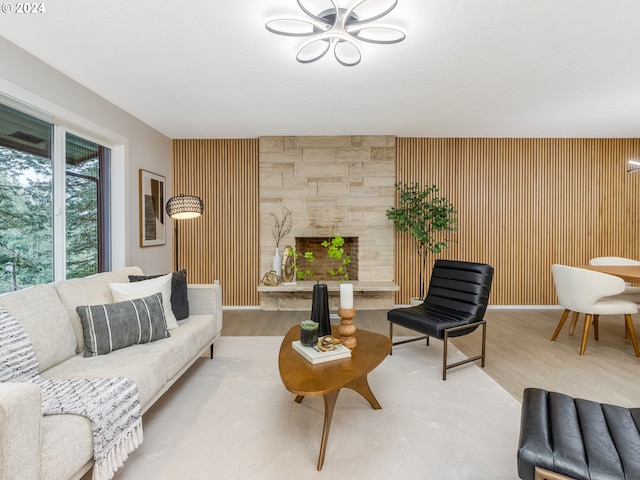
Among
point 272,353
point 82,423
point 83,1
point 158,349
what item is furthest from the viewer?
point 272,353

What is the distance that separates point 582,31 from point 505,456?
268 cm

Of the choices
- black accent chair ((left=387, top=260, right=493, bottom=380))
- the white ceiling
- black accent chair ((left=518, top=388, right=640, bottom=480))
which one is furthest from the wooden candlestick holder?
the white ceiling

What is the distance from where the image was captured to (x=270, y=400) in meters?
2.35

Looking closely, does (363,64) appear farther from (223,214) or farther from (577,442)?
(223,214)

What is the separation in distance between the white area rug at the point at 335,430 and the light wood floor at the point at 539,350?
0.40 metres

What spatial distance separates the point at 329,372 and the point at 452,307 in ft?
5.61

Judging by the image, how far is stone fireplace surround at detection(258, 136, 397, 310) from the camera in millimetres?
4945

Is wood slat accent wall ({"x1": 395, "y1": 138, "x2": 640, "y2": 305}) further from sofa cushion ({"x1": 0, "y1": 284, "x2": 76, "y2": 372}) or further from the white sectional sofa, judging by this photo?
sofa cushion ({"x1": 0, "y1": 284, "x2": 76, "y2": 372})

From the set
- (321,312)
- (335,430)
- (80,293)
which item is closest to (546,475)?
(335,430)

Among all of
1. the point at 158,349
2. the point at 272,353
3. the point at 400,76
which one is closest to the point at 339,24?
the point at 400,76

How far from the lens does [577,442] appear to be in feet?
4.09

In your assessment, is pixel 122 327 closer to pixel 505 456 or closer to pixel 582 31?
pixel 505 456

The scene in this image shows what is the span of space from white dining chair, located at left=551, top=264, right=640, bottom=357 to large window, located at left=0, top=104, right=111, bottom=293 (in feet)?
15.4

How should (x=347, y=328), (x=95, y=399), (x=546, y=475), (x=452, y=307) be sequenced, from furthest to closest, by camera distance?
(x=452, y=307), (x=347, y=328), (x=95, y=399), (x=546, y=475)
